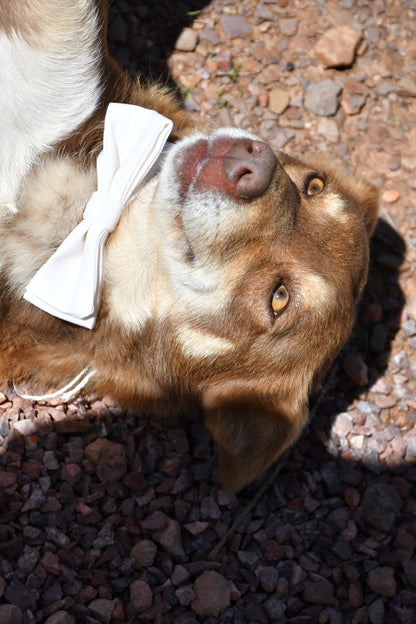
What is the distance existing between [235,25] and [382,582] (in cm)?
342

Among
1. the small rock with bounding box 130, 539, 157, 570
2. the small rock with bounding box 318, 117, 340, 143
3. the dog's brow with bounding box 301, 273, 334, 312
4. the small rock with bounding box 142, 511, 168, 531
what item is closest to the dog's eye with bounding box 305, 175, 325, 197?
the dog's brow with bounding box 301, 273, 334, 312

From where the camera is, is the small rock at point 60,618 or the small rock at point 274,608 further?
the small rock at point 274,608

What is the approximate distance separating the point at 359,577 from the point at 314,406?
A: 949mm

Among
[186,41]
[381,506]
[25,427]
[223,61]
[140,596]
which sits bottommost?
[381,506]

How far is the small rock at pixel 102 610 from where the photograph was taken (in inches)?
135

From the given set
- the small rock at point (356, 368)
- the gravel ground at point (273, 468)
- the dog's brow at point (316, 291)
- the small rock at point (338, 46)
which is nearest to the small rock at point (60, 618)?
the gravel ground at point (273, 468)

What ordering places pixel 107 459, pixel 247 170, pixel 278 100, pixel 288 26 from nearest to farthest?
pixel 247 170
pixel 107 459
pixel 278 100
pixel 288 26

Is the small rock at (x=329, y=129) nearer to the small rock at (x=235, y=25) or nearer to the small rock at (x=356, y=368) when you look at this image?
the small rock at (x=235, y=25)

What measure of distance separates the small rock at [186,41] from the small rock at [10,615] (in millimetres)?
3306

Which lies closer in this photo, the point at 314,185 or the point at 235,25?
the point at 314,185

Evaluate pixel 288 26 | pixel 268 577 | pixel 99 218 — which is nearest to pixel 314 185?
pixel 99 218

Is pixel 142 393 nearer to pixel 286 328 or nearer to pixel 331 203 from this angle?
pixel 286 328

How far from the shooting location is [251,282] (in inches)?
130

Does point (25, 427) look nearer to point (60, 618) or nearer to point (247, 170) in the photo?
point (60, 618)
